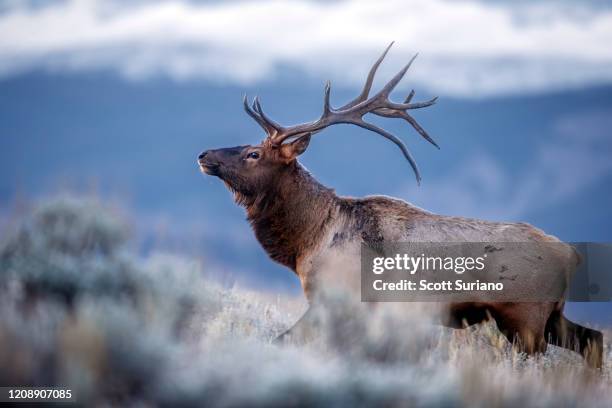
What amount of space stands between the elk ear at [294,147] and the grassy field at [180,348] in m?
1.86

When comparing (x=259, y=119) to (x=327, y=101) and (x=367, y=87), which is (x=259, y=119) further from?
(x=367, y=87)

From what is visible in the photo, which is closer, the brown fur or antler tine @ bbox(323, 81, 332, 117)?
the brown fur

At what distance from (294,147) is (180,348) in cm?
391

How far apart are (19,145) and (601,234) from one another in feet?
305

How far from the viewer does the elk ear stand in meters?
8.95

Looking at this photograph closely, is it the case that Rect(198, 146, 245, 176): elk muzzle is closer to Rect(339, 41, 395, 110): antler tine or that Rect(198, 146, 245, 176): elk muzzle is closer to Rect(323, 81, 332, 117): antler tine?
Rect(323, 81, 332, 117): antler tine

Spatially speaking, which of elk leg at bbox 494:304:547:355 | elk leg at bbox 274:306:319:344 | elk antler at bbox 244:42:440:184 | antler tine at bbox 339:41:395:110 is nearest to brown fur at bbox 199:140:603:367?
elk leg at bbox 494:304:547:355

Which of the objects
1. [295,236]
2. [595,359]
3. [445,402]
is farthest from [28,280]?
[595,359]

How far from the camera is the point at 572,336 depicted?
846cm

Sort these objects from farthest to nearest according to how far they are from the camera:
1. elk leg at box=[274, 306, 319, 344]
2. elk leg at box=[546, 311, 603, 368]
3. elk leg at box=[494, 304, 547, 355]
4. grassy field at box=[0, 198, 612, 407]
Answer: elk leg at box=[546, 311, 603, 368], elk leg at box=[494, 304, 547, 355], elk leg at box=[274, 306, 319, 344], grassy field at box=[0, 198, 612, 407]

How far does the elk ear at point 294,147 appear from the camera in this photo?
8.95 metres

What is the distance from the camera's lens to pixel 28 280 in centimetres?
582

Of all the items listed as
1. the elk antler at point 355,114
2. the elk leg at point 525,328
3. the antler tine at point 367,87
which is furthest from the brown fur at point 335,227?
the antler tine at point 367,87

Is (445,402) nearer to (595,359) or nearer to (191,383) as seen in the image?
(191,383)
